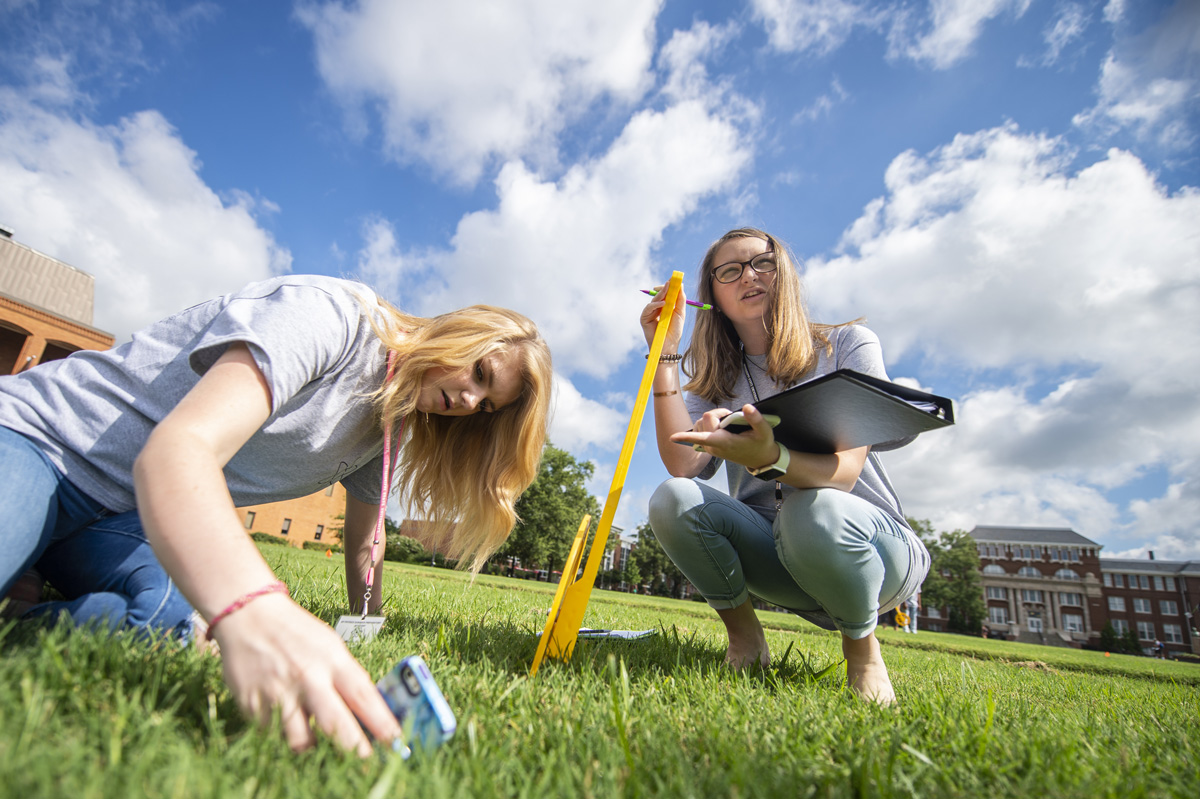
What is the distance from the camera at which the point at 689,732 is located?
1.42 metres

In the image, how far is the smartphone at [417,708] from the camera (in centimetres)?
99

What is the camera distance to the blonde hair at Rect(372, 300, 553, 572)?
7.64 ft

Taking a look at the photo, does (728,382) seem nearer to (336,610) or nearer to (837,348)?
(837,348)

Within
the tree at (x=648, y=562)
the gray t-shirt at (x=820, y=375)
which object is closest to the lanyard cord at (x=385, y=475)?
the gray t-shirt at (x=820, y=375)

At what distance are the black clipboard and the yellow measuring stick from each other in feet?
1.35

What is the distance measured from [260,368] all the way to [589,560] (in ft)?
4.15

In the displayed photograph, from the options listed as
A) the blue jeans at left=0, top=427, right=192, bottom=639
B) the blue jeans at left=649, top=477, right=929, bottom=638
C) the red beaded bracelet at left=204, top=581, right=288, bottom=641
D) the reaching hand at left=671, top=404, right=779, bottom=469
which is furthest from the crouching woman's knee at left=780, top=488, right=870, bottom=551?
the blue jeans at left=0, top=427, right=192, bottom=639

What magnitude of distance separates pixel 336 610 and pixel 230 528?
225 centimetres

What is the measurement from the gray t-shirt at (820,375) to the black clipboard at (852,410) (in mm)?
359

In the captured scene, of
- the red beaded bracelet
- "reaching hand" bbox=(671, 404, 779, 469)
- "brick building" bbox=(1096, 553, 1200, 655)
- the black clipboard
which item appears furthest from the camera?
"brick building" bbox=(1096, 553, 1200, 655)

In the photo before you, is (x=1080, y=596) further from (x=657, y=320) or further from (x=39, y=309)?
(x=39, y=309)

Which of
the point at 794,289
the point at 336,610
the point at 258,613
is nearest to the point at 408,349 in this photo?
the point at 258,613

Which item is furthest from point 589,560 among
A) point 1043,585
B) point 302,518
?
point 1043,585

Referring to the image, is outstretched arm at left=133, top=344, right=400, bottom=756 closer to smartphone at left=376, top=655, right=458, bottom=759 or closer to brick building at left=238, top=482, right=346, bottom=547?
smartphone at left=376, top=655, right=458, bottom=759
